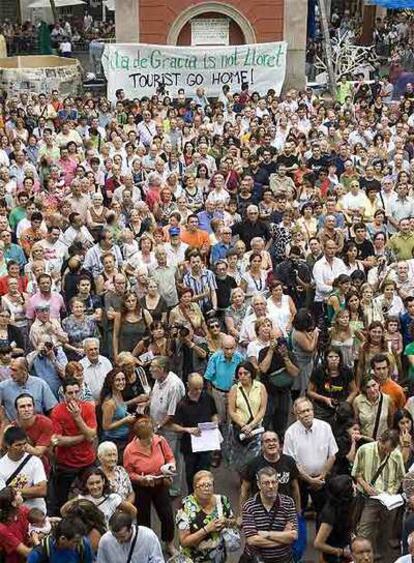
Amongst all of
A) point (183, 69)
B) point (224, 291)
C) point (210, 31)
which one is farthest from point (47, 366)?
point (210, 31)

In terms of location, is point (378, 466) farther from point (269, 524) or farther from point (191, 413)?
point (191, 413)

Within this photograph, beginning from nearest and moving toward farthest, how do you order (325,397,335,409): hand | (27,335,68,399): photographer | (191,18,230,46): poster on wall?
Result: (325,397,335,409): hand, (27,335,68,399): photographer, (191,18,230,46): poster on wall

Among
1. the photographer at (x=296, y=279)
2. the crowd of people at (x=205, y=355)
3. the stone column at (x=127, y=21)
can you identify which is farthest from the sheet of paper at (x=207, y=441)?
the stone column at (x=127, y=21)

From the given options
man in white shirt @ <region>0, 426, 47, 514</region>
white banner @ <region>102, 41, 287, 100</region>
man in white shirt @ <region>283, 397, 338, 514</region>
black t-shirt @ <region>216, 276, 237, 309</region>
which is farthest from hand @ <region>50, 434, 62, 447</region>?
white banner @ <region>102, 41, 287, 100</region>

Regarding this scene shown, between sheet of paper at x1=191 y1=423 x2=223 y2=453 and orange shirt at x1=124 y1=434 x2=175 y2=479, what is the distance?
52 centimetres

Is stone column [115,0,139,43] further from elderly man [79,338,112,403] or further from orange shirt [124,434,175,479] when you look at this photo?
orange shirt [124,434,175,479]

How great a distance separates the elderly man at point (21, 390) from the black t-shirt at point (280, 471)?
1.82 m

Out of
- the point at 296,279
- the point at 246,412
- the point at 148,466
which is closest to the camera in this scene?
the point at 148,466

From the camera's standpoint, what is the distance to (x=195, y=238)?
11562 millimetres

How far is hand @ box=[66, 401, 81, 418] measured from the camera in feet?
24.3

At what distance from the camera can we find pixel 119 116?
62.1ft

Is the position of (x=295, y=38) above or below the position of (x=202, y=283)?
above

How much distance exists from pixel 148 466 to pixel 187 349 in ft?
7.13

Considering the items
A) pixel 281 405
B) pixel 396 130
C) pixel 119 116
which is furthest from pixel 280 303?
pixel 119 116
